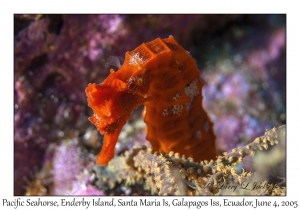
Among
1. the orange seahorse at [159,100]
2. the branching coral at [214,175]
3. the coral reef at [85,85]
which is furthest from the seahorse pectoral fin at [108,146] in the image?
the coral reef at [85,85]

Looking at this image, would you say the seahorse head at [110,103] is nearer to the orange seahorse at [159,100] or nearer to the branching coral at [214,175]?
the orange seahorse at [159,100]

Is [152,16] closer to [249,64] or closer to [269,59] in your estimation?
[249,64]

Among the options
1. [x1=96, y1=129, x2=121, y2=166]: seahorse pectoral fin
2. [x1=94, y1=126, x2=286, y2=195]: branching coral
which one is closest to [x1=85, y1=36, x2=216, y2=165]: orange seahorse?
[x1=96, y1=129, x2=121, y2=166]: seahorse pectoral fin

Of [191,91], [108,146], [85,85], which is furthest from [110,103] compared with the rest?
[85,85]

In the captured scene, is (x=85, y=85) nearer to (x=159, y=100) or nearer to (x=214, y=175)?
(x=159, y=100)

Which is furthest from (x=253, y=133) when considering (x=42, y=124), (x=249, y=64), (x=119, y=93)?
(x=42, y=124)

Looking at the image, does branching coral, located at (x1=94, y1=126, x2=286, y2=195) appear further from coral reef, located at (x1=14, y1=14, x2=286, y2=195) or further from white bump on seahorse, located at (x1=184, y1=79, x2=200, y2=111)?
coral reef, located at (x1=14, y1=14, x2=286, y2=195)
